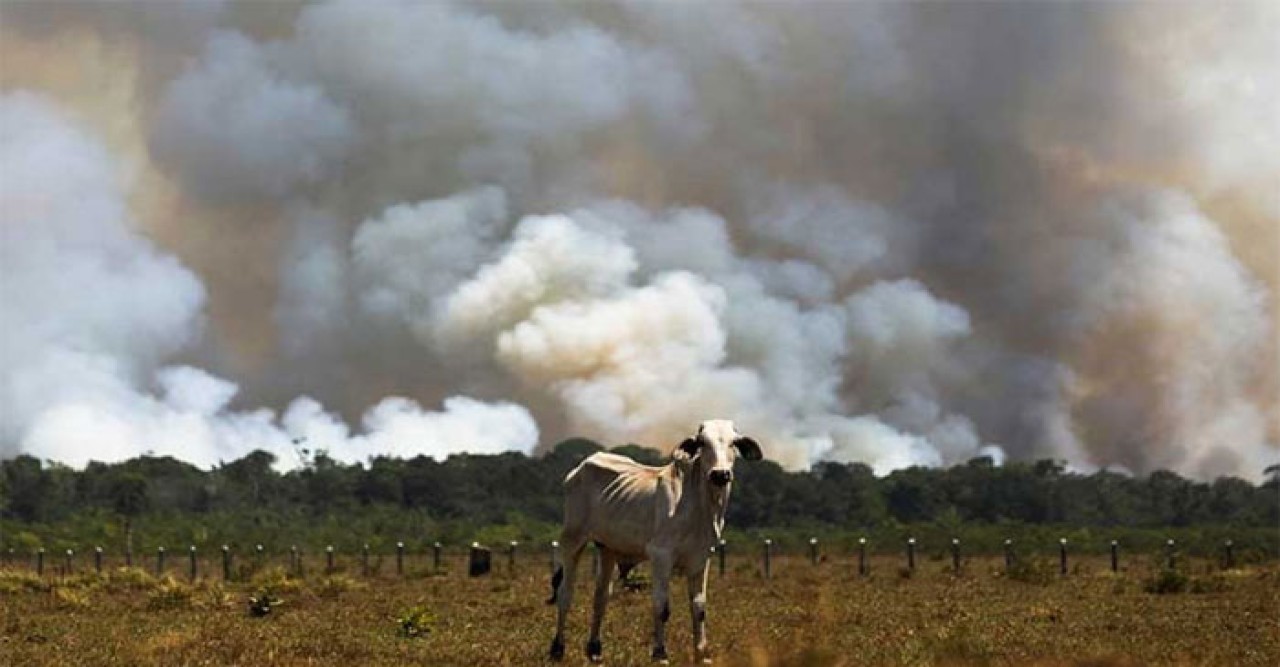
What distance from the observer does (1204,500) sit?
13888 cm

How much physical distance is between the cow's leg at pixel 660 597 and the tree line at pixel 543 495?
9427cm

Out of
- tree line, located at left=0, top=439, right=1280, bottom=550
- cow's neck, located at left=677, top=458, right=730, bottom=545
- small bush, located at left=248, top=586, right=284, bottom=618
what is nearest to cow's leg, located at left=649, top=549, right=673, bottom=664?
cow's neck, located at left=677, top=458, right=730, bottom=545

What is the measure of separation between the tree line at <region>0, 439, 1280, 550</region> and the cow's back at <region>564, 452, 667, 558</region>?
92.5 meters

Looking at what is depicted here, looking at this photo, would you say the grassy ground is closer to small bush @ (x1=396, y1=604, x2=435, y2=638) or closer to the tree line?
small bush @ (x1=396, y1=604, x2=435, y2=638)

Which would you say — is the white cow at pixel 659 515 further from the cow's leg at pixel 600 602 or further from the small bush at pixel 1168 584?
the small bush at pixel 1168 584

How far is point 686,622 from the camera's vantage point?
28.0 meters

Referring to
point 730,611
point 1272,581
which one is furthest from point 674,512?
point 1272,581

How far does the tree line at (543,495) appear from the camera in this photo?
413ft

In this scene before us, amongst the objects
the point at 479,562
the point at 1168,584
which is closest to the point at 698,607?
the point at 1168,584

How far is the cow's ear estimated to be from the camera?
20156 mm

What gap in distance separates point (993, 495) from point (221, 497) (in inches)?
2679

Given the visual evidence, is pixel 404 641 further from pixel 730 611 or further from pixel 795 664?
pixel 795 664

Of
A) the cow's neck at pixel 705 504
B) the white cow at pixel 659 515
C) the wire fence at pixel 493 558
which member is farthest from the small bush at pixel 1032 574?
the cow's neck at pixel 705 504

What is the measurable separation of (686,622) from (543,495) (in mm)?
105064
